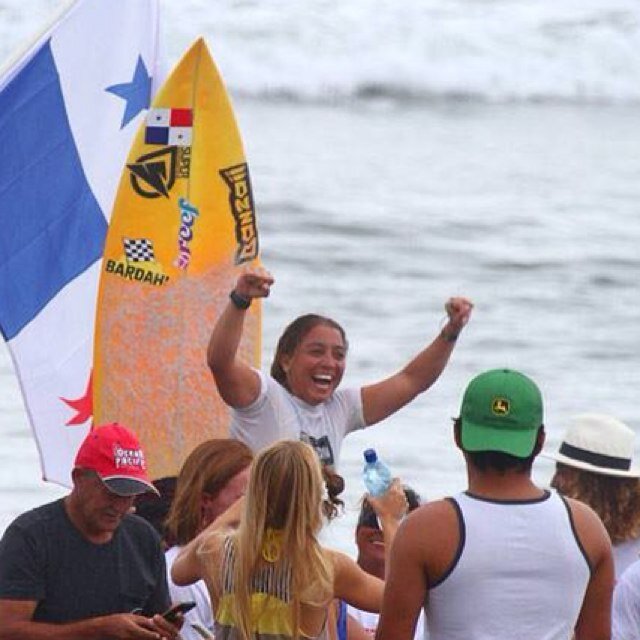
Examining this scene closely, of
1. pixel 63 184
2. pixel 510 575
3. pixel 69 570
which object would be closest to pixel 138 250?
pixel 63 184

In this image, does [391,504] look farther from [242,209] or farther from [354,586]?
[242,209]

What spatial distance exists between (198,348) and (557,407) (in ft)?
20.0

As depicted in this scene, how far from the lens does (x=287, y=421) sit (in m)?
5.44

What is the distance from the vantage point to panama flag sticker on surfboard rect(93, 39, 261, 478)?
6336 mm

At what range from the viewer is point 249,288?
5262mm

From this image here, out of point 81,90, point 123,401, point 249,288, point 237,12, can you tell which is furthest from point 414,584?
point 237,12

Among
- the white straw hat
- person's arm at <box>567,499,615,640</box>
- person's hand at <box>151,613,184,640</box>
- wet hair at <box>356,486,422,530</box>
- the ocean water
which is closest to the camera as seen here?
person's arm at <box>567,499,615,640</box>

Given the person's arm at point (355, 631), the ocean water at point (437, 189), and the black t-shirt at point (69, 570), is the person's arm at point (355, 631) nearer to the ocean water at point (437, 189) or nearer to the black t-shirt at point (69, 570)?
the black t-shirt at point (69, 570)

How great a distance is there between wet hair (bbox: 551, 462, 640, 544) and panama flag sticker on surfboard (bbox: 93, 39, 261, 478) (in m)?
1.70

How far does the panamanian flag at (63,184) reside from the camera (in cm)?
631

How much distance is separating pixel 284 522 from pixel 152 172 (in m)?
2.42

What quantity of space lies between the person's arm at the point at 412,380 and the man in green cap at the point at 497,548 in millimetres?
1565

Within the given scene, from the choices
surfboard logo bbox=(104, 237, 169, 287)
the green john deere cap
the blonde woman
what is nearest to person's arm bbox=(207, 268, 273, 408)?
surfboard logo bbox=(104, 237, 169, 287)

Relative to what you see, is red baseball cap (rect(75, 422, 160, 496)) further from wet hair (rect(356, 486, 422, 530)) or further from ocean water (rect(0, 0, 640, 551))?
ocean water (rect(0, 0, 640, 551))
